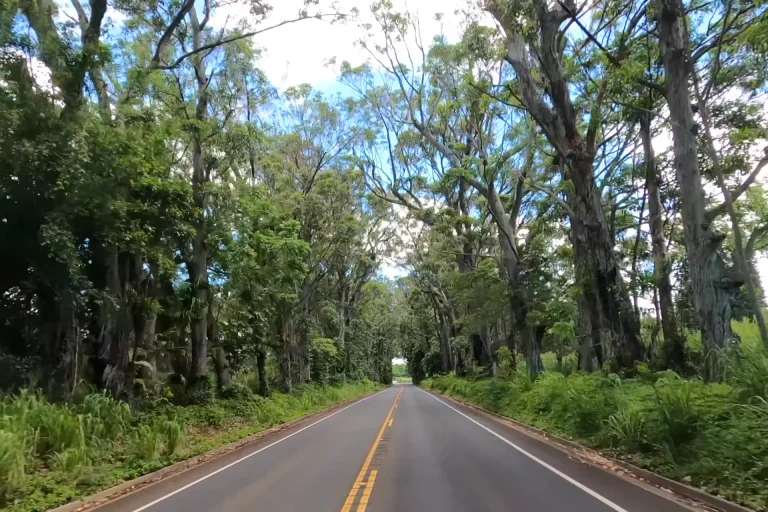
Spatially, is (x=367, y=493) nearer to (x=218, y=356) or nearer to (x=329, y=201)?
(x=218, y=356)

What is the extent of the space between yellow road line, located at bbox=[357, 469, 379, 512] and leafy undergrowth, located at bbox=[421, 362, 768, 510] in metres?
4.44

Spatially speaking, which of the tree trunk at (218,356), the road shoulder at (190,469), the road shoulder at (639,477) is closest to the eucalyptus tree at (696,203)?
the road shoulder at (639,477)

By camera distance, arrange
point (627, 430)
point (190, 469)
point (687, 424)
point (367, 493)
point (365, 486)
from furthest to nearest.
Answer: point (190, 469)
point (627, 430)
point (687, 424)
point (365, 486)
point (367, 493)

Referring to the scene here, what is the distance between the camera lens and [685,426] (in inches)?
346

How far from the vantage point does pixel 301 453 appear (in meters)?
12.6

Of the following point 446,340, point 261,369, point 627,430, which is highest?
point 446,340

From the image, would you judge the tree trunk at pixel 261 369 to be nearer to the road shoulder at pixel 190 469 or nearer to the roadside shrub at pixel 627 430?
the road shoulder at pixel 190 469

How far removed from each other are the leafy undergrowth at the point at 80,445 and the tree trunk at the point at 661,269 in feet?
42.9

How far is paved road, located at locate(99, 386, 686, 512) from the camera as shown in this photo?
23.4 ft

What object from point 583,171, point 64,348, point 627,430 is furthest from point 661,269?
point 64,348

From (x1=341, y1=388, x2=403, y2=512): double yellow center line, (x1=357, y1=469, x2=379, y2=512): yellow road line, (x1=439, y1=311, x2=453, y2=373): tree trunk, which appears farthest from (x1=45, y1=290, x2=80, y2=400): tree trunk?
(x1=439, y1=311, x2=453, y2=373): tree trunk

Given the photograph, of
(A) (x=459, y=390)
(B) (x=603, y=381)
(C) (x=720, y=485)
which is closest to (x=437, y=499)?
(C) (x=720, y=485)

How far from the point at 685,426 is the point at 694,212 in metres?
5.19

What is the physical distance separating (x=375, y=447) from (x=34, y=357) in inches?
346
